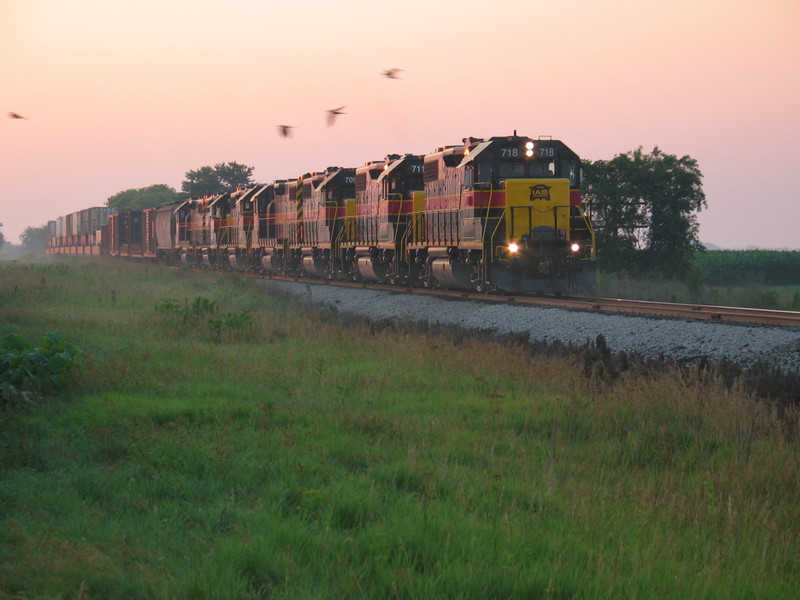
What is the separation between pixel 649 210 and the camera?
36406 mm

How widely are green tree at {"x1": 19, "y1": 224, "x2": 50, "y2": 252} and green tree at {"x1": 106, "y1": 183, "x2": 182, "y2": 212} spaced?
39506 mm

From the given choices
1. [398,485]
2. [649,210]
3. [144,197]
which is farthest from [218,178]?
[398,485]

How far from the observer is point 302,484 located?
6.53 metres

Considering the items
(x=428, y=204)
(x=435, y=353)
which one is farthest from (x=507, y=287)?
(x=435, y=353)

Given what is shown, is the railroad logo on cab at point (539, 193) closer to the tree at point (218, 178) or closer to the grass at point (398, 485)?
the grass at point (398, 485)

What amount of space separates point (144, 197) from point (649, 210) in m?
104

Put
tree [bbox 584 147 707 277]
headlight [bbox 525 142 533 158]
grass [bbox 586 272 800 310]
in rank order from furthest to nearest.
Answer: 1. tree [bbox 584 147 707 277]
2. grass [bbox 586 272 800 310]
3. headlight [bbox 525 142 533 158]

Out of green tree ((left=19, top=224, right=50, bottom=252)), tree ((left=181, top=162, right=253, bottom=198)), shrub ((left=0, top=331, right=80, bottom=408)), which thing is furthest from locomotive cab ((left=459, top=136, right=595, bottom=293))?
green tree ((left=19, top=224, right=50, bottom=252))

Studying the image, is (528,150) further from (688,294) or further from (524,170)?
(688,294)

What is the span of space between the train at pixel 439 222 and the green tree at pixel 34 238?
14396 centimetres

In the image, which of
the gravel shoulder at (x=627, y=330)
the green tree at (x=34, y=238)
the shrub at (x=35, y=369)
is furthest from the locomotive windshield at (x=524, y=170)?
the green tree at (x=34, y=238)

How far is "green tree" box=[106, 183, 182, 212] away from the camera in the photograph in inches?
4926

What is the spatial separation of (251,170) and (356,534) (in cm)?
10158

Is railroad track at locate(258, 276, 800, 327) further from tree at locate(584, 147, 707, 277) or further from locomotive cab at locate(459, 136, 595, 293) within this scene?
tree at locate(584, 147, 707, 277)
